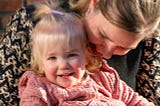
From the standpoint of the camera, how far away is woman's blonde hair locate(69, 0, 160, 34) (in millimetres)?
1361

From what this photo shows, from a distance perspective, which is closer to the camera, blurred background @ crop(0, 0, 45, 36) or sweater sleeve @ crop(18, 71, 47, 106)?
sweater sleeve @ crop(18, 71, 47, 106)

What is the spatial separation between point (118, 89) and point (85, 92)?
17cm

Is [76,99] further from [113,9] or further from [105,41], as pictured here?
[113,9]

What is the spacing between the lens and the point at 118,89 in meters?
1.67

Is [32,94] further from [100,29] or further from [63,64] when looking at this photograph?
[100,29]

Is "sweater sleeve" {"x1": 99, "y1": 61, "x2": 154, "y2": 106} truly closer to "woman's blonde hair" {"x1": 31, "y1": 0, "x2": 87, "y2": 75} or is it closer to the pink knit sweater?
the pink knit sweater

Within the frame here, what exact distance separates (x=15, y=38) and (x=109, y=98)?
414mm

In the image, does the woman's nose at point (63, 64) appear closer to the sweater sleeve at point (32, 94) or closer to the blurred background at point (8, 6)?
the sweater sleeve at point (32, 94)

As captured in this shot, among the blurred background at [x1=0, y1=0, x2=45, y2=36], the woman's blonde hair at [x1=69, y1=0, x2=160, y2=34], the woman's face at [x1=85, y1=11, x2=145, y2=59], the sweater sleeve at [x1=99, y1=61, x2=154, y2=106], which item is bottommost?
the sweater sleeve at [x1=99, y1=61, x2=154, y2=106]

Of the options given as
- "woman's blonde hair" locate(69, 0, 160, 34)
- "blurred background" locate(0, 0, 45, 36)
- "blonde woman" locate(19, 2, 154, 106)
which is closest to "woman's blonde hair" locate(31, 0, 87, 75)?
"blonde woman" locate(19, 2, 154, 106)

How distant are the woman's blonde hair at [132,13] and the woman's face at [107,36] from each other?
0.08ft

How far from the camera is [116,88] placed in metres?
1.67

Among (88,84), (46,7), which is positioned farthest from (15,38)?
(88,84)

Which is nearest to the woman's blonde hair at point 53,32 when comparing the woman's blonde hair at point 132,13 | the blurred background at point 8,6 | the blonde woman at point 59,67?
the blonde woman at point 59,67
